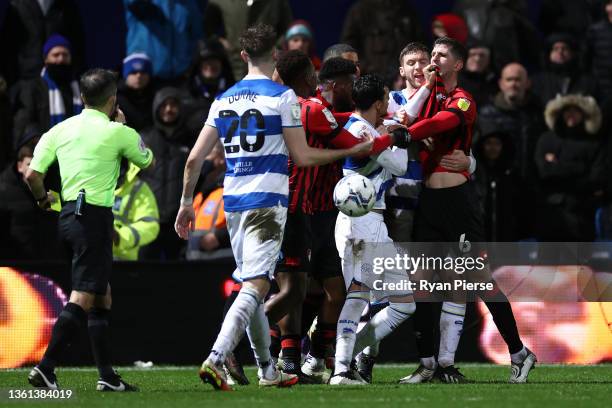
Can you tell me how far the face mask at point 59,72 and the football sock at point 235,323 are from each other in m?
6.39

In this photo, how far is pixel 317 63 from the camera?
12.7 metres

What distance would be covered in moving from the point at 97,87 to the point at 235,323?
1887 mm

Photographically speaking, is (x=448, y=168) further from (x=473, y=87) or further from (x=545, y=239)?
(x=473, y=87)

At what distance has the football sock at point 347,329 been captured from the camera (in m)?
9.34

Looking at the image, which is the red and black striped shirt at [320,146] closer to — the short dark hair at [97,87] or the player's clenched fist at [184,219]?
the player's clenched fist at [184,219]

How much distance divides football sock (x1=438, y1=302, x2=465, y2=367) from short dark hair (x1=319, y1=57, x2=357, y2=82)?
1.88 m

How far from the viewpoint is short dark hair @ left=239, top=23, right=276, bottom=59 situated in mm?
8789

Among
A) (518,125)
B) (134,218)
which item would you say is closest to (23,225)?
(134,218)

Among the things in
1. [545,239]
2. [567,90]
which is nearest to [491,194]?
[545,239]

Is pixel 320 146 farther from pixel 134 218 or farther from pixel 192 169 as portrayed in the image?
pixel 134 218

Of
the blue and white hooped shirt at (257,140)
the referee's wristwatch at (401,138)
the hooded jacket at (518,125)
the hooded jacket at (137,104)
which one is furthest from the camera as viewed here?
the hooded jacket at (518,125)

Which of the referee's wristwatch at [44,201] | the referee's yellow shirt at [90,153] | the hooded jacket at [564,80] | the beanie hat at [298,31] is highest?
the beanie hat at [298,31]

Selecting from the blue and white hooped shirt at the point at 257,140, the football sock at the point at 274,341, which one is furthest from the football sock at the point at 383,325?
the blue and white hooped shirt at the point at 257,140

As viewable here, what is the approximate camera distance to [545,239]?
14.2m
